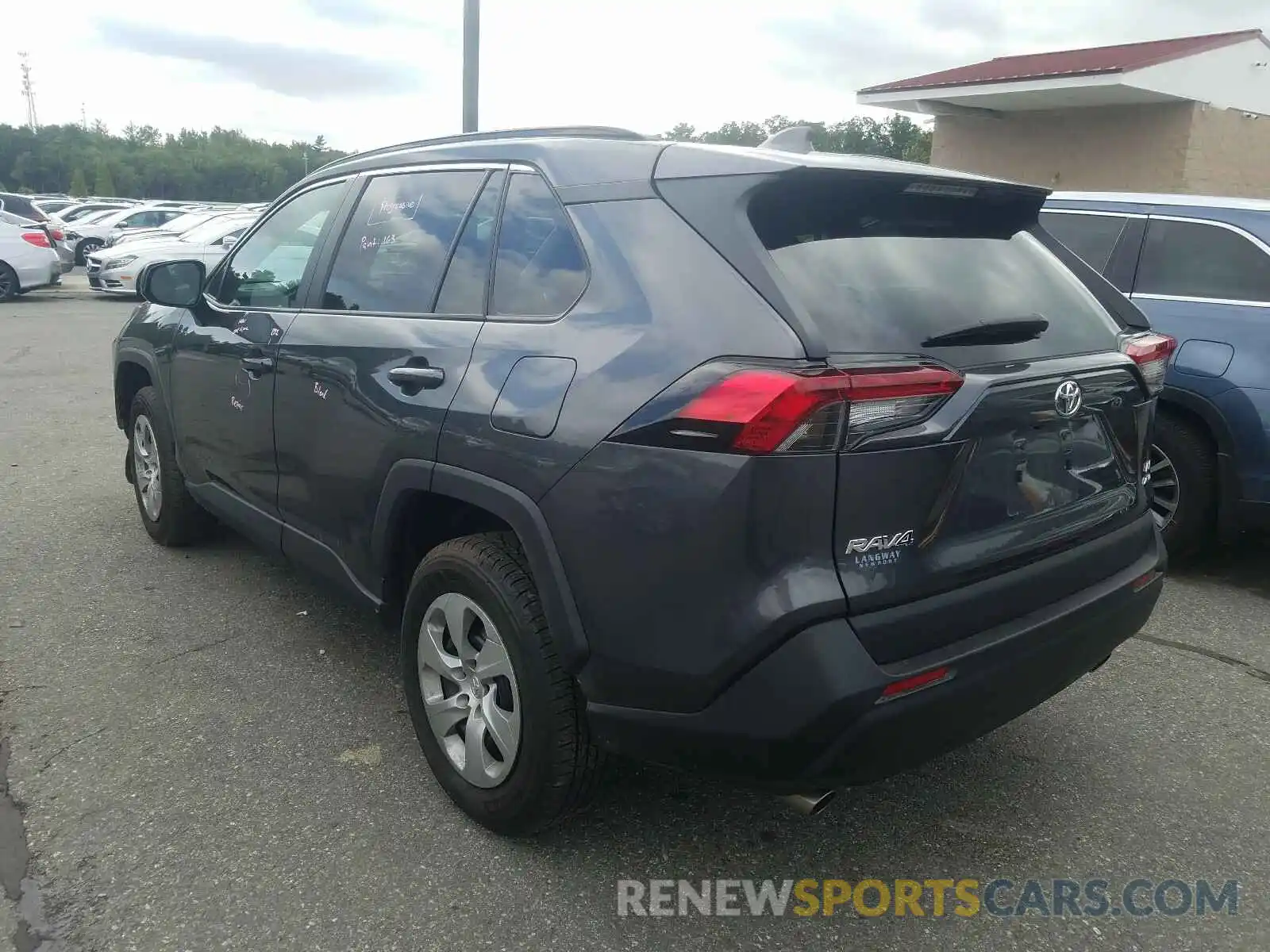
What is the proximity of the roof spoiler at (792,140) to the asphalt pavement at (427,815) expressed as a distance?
72.4 inches

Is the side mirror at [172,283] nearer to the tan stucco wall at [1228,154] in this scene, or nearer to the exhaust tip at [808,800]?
the exhaust tip at [808,800]

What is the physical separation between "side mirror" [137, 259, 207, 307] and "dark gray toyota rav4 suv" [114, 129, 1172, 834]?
136 centimetres

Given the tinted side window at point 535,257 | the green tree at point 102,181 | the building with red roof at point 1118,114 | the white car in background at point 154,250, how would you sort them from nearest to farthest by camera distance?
the tinted side window at point 535,257
the building with red roof at point 1118,114
the white car in background at point 154,250
the green tree at point 102,181

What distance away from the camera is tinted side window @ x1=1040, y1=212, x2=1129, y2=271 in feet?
16.9

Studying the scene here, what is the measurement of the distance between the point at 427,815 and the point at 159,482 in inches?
108

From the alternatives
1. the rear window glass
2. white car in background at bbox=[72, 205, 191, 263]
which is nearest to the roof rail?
the rear window glass

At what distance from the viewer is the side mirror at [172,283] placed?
4.12m

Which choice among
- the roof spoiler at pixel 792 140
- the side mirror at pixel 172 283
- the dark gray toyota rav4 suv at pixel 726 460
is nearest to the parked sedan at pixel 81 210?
the side mirror at pixel 172 283

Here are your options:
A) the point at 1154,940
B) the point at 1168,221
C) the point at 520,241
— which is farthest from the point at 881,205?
the point at 1168,221

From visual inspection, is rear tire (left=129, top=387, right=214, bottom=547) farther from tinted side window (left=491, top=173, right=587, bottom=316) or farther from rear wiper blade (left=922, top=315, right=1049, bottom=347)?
rear wiper blade (left=922, top=315, right=1049, bottom=347)

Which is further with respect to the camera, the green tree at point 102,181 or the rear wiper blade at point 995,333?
the green tree at point 102,181

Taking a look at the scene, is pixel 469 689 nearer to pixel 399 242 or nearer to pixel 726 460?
pixel 726 460

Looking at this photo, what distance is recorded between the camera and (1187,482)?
470cm

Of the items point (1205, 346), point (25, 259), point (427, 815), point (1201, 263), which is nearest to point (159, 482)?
point (427, 815)
